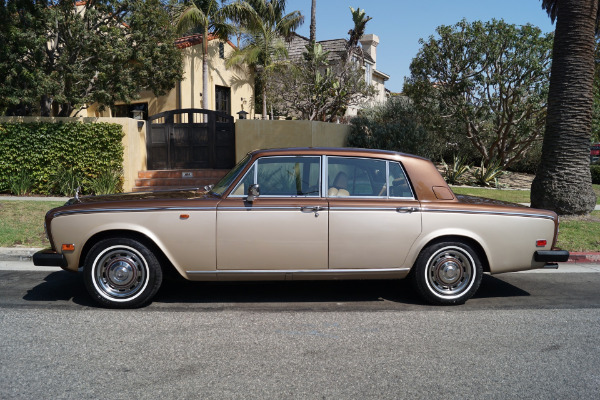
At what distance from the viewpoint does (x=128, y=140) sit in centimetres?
1486

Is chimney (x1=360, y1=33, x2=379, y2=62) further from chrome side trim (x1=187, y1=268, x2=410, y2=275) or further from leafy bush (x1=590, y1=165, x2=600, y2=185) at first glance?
chrome side trim (x1=187, y1=268, x2=410, y2=275)

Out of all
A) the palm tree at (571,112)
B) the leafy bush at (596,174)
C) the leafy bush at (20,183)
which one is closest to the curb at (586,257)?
the palm tree at (571,112)

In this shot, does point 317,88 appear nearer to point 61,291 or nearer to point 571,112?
point 571,112

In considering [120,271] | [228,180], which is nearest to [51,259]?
[120,271]

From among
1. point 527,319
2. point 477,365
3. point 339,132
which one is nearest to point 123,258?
point 477,365

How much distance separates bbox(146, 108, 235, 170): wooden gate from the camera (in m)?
16.7

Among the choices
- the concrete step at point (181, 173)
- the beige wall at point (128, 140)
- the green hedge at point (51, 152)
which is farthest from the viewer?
the concrete step at point (181, 173)

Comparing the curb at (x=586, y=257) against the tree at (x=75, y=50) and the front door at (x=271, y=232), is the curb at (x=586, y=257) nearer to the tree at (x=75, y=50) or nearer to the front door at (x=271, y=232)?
the front door at (x=271, y=232)

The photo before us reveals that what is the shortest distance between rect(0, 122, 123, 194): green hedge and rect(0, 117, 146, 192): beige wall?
0.75 ft

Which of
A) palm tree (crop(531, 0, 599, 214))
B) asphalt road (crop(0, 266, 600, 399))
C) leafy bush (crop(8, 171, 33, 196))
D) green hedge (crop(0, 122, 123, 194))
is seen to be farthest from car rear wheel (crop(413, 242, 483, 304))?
leafy bush (crop(8, 171, 33, 196))

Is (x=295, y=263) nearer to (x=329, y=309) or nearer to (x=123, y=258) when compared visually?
(x=329, y=309)

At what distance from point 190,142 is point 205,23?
6.09 m

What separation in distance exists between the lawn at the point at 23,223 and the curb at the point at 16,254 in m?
0.33

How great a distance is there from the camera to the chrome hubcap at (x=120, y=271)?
5.19 meters
